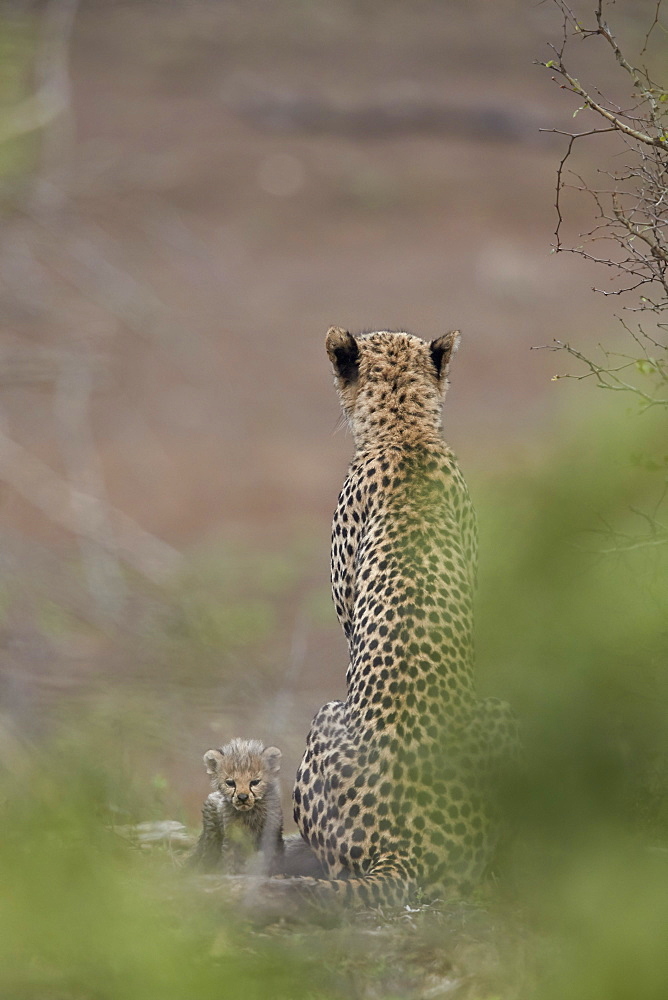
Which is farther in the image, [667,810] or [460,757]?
[460,757]

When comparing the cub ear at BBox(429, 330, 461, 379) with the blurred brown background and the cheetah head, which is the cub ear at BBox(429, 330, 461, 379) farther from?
the blurred brown background

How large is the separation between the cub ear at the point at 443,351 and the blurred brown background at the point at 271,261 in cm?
133

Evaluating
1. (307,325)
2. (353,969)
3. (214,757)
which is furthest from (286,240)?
(353,969)

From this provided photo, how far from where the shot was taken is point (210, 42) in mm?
23078

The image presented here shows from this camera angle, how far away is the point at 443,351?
4.96 meters

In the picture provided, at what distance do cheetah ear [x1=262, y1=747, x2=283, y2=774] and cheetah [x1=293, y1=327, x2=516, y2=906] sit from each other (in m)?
0.48

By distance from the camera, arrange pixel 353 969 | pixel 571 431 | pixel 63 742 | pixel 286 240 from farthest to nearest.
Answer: pixel 286 240
pixel 353 969
pixel 63 742
pixel 571 431

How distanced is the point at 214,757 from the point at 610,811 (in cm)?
382

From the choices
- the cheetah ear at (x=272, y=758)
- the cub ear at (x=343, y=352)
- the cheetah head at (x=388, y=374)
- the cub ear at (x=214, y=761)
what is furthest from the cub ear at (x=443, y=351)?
the cub ear at (x=214, y=761)

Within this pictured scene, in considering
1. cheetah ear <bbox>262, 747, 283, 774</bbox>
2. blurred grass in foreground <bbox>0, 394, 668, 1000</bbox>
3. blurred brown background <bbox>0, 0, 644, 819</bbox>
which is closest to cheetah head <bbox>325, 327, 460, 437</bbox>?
blurred brown background <bbox>0, 0, 644, 819</bbox>

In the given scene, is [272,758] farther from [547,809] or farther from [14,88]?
[547,809]

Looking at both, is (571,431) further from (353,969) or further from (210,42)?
(210,42)

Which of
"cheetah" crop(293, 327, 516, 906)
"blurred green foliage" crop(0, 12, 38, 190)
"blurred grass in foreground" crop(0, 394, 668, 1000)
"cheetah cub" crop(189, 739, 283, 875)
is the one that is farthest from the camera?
"cheetah cub" crop(189, 739, 283, 875)

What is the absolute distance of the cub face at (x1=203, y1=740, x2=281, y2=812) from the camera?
15.2 ft
